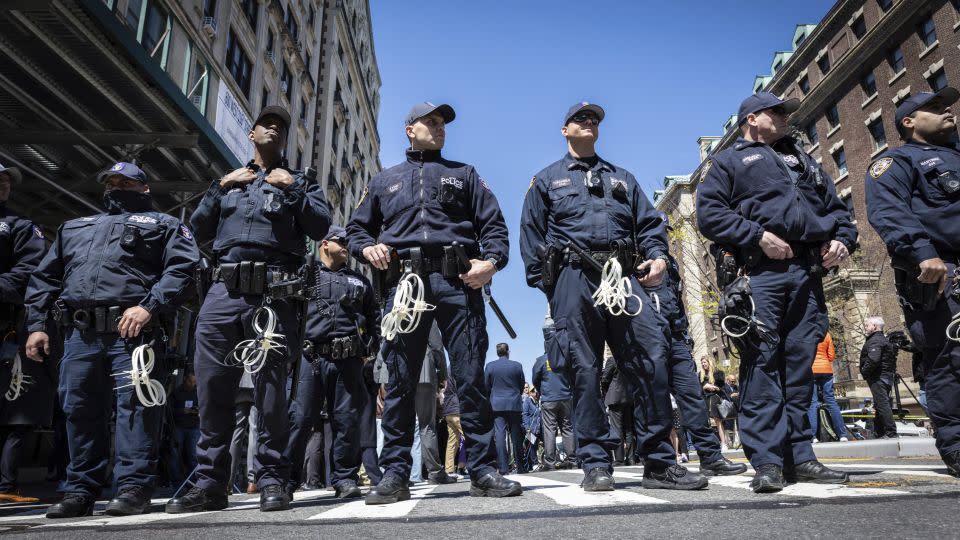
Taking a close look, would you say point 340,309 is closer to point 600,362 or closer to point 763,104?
point 600,362

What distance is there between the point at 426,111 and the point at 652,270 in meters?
1.95

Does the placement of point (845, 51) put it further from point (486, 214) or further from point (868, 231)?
point (486, 214)

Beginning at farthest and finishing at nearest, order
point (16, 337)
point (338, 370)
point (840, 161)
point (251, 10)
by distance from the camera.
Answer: point (840, 161)
point (251, 10)
point (338, 370)
point (16, 337)

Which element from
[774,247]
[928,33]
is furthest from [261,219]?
[928,33]

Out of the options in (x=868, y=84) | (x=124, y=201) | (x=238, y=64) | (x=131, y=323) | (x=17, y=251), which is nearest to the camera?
(x=131, y=323)

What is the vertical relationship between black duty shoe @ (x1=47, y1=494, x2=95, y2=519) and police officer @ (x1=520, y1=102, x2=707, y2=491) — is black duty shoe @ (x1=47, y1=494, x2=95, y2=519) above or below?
below

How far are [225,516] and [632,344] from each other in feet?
8.56

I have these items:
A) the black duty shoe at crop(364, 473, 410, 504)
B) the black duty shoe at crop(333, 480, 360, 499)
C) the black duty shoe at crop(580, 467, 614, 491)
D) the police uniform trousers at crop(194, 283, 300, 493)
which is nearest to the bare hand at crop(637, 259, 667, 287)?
the black duty shoe at crop(580, 467, 614, 491)

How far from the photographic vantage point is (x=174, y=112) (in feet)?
35.0

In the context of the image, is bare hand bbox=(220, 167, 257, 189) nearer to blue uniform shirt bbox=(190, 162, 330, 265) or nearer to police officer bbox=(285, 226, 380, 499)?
blue uniform shirt bbox=(190, 162, 330, 265)

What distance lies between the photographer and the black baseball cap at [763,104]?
409 cm

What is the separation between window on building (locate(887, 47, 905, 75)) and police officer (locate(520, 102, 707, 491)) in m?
33.9

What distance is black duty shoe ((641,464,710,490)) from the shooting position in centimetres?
354

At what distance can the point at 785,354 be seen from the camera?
3709 mm
